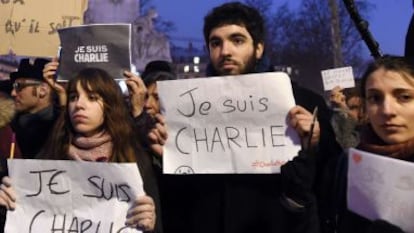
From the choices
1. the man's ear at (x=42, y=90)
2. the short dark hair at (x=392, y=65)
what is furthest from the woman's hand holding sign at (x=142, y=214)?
the man's ear at (x=42, y=90)

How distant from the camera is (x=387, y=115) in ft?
8.16

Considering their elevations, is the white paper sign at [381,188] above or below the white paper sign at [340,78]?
below

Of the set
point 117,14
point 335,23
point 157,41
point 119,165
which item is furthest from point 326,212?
point 335,23

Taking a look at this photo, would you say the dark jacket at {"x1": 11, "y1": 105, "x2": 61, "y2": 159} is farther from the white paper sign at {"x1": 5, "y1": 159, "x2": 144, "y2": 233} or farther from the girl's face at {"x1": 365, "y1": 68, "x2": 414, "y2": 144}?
the girl's face at {"x1": 365, "y1": 68, "x2": 414, "y2": 144}

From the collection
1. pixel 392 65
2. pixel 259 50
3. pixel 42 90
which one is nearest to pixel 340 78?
pixel 42 90

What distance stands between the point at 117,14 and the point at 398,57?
345cm

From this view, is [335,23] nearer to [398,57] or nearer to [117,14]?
[117,14]

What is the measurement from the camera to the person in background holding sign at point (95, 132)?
3.18 meters

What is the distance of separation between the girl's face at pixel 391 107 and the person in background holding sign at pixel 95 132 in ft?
3.42

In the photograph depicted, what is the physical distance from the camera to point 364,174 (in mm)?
2426

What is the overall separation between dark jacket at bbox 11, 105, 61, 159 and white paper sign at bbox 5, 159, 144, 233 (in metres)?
0.81

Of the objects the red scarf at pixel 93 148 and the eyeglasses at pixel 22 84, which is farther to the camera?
the eyeglasses at pixel 22 84

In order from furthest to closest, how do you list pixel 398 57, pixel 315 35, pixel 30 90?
pixel 315 35, pixel 30 90, pixel 398 57

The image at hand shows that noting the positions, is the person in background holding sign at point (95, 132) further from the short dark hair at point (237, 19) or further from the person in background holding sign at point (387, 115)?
the person in background holding sign at point (387, 115)
